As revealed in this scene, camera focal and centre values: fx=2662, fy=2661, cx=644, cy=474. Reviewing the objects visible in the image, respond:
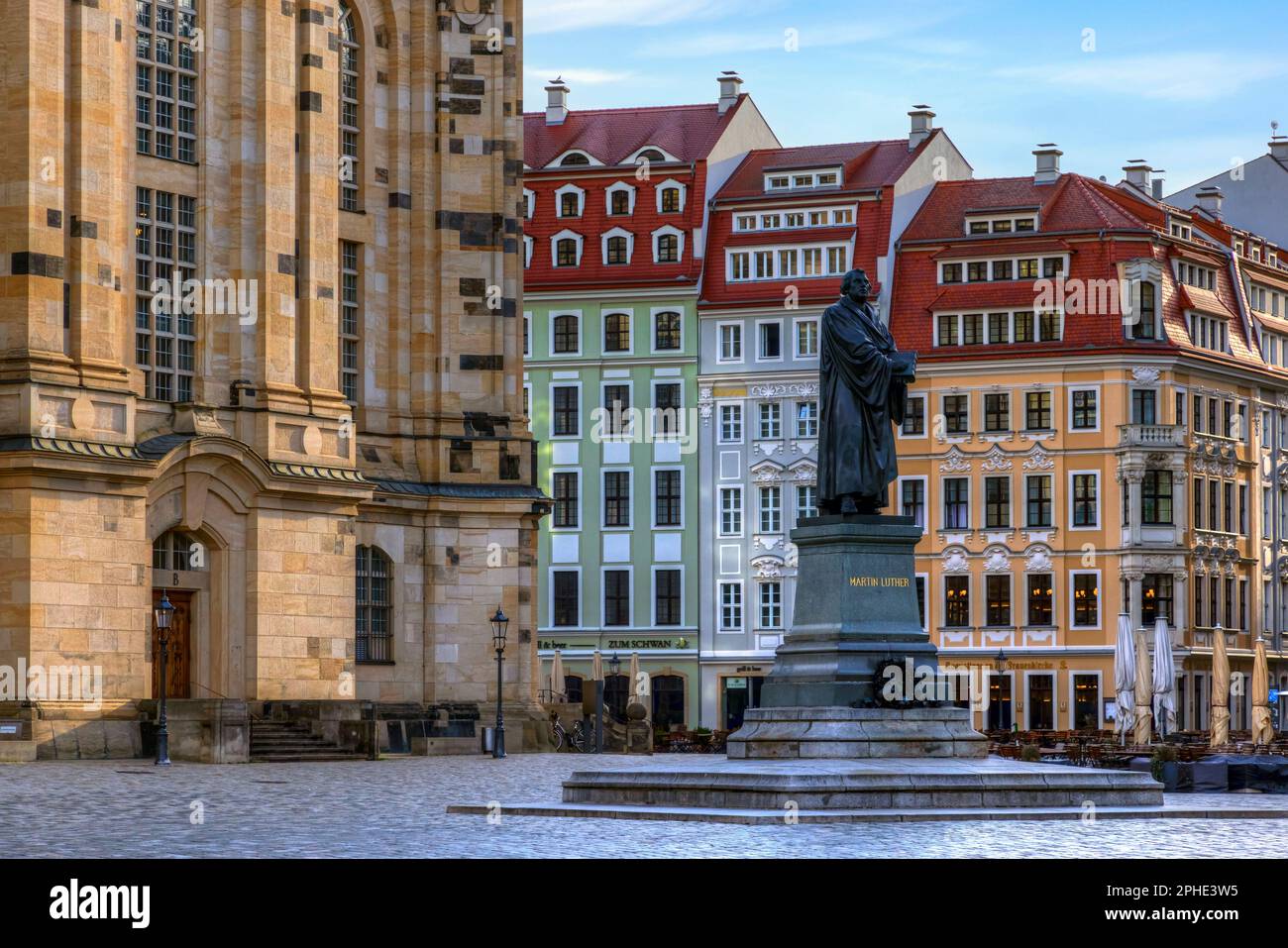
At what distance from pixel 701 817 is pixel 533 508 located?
115ft

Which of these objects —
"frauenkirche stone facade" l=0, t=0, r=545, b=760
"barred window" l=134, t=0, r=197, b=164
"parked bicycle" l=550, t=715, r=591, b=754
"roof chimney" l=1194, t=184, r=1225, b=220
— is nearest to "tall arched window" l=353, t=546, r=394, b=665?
"frauenkirche stone facade" l=0, t=0, r=545, b=760

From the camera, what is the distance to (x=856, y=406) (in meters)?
30.5

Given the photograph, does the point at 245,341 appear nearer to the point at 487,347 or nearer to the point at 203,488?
the point at 203,488

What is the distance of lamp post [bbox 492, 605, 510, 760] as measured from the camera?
5419cm

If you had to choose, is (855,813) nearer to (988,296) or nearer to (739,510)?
(739,510)

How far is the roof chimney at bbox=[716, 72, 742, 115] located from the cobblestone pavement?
202 ft

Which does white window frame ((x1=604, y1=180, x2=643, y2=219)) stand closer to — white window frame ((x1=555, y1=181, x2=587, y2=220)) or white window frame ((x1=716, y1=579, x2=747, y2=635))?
white window frame ((x1=555, y1=181, x2=587, y2=220))

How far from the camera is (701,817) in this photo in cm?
2575

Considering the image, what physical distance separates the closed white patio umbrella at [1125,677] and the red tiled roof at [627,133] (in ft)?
128

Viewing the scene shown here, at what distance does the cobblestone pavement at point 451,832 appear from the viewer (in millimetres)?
21688

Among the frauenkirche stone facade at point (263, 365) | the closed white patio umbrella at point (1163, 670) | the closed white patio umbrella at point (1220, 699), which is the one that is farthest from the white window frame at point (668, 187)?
the closed white patio umbrella at point (1220, 699)

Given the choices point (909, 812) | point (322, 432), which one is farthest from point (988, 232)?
point (909, 812)
